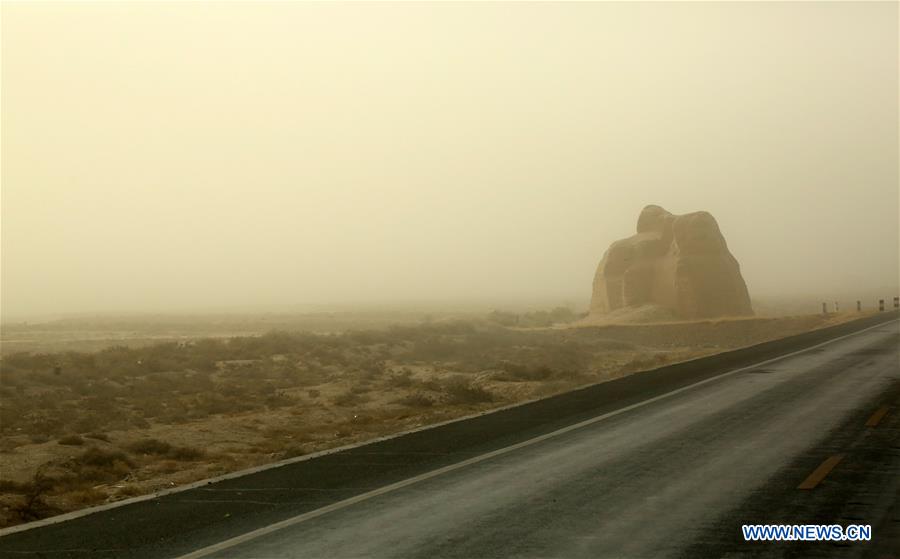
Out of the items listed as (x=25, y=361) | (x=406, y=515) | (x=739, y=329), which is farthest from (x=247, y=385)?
(x=739, y=329)

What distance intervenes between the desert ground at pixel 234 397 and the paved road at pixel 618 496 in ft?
15.6

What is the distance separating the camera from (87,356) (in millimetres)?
39594

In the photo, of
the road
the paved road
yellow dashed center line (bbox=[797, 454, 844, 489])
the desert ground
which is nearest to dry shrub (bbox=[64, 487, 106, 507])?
the desert ground

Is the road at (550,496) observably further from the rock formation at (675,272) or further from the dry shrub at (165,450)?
the rock formation at (675,272)

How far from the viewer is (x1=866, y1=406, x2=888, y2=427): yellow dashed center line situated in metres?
15.3

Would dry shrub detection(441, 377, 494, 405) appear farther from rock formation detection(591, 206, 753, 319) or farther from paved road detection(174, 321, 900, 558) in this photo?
rock formation detection(591, 206, 753, 319)

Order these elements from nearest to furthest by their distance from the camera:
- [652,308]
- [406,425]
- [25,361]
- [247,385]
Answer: [406,425]
[247,385]
[25,361]
[652,308]

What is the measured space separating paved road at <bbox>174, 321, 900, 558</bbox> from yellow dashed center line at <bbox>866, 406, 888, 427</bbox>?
13 cm

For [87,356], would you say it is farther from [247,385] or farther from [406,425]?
[406,425]

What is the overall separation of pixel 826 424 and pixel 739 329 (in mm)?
47987

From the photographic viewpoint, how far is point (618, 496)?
10008 millimetres

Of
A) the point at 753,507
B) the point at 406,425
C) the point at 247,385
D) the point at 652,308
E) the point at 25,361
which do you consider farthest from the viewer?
the point at 652,308

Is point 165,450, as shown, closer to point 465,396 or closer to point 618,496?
point 465,396

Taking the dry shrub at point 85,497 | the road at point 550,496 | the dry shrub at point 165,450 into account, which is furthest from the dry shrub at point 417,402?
the dry shrub at point 85,497
